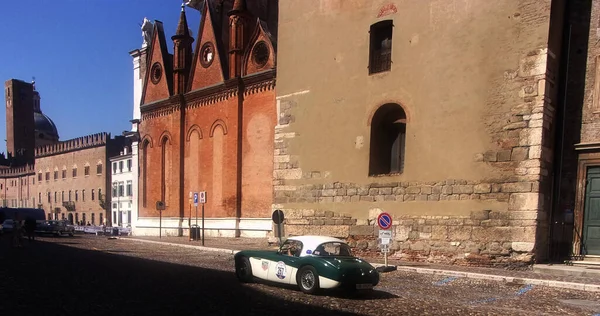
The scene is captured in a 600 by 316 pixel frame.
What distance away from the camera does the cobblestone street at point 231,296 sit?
7000 mm

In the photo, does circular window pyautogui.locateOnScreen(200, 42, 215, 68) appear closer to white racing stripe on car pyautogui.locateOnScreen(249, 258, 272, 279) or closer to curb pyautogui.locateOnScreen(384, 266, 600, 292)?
curb pyautogui.locateOnScreen(384, 266, 600, 292)

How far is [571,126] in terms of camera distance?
41.7ft

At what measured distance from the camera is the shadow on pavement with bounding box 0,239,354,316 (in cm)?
682

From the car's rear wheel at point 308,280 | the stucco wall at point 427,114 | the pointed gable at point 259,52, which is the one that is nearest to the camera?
the car's rear wheel at point 308,280

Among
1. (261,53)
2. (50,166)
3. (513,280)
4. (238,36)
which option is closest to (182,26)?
(238,36)

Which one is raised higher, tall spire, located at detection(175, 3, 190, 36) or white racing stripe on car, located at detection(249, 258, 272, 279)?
tall spire, located at detection(175, 3, 190, 36)

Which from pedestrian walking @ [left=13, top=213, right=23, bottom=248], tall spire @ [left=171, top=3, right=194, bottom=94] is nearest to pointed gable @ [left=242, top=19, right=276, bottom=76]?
tall spire @ [left=171, top=3, right=194, bottom=94]

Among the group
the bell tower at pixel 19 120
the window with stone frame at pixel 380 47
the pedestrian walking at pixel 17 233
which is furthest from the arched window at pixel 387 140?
the bell tower at pixel 19 120

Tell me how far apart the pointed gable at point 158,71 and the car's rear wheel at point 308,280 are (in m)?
24.4

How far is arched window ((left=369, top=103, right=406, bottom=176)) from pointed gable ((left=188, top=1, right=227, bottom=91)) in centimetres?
1426

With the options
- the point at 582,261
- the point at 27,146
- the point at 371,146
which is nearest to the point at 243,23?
the point at 371,146

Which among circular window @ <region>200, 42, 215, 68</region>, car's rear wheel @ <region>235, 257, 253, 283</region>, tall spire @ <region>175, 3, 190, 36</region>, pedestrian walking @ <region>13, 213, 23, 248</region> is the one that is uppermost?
tall spire @ <region>175, 3, 190, 36</region>

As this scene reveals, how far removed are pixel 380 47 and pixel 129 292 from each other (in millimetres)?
11080

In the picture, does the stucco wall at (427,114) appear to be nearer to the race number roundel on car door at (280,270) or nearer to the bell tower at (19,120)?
the race number roundel on car door at (280,270)
